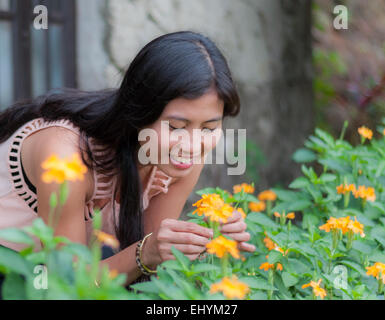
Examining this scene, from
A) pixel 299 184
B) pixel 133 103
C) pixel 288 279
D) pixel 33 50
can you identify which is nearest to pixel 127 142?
pixel 133 103

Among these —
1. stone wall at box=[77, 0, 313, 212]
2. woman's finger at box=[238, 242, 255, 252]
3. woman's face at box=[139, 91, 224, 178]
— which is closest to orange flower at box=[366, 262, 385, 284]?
woman's finger at box=[238, 242, 255, 252]

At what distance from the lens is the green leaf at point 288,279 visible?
118cm

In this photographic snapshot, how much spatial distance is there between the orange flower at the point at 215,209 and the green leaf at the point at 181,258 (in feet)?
0.30

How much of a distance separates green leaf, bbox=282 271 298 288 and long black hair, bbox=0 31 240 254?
477mm

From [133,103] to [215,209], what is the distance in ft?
1.67

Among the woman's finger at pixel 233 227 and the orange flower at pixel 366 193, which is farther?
the orange flower at pixel 366 193

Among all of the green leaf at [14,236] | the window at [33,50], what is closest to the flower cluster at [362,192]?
the green leaf at [14,236]

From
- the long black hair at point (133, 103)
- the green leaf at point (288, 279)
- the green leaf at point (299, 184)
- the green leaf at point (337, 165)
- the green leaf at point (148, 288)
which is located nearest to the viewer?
the green leaf at point (148, 288)

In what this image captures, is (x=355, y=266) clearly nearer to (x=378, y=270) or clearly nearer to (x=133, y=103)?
(x=378, y=270)

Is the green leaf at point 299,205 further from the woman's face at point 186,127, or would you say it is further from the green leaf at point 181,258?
the green leaf at point 181,258

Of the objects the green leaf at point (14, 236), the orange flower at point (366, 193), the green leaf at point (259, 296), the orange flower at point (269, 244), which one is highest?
the green leaf at point (14, 236)

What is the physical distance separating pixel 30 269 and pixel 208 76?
768mm

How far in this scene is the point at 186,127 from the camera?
1385 millimetres
